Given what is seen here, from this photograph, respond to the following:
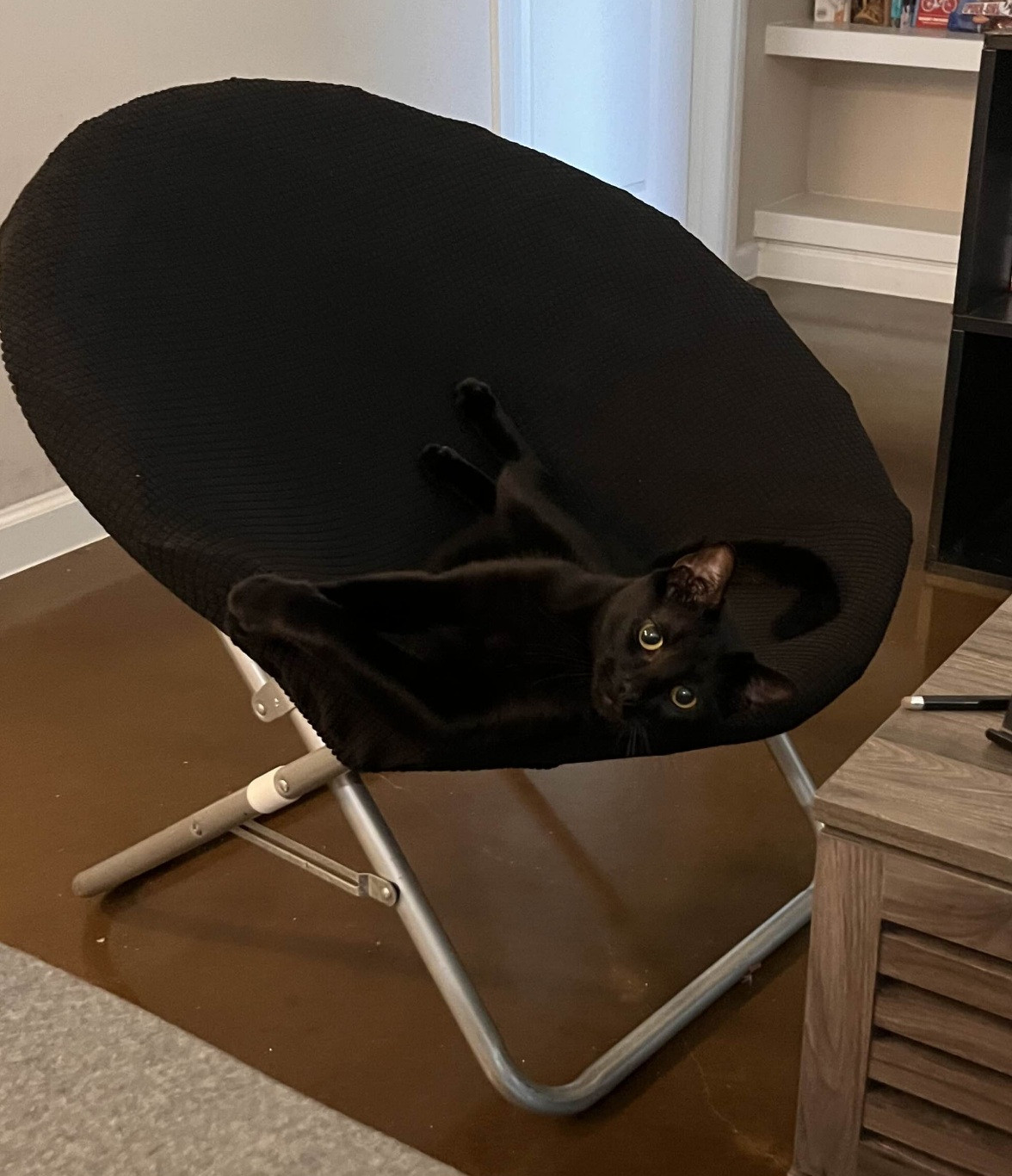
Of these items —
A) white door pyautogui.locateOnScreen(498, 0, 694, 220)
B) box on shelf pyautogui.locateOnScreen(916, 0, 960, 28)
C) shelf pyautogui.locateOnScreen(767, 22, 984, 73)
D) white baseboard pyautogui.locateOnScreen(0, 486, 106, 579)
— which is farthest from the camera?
box on shelf pyautogui.locateOnScreen(916, 0, 960, 28)

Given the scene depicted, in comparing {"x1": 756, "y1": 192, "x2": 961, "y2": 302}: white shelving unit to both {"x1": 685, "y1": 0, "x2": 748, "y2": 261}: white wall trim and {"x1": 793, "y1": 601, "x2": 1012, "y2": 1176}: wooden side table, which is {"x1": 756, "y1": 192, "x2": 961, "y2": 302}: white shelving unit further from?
{"x1": 793, "y1": 601, "x2": 1012, "y2": 1176}: wooden side table

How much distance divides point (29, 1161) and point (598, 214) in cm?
99

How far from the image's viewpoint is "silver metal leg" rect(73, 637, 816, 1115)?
1104mm

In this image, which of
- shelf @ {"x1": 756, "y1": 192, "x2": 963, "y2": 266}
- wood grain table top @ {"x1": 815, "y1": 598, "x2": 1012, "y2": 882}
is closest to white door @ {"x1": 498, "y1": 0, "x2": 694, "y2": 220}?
shelf @ {"x1": 756, "y1": 192, "x2": 963, "y2": 266}

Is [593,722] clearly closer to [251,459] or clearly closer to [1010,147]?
[251,459]

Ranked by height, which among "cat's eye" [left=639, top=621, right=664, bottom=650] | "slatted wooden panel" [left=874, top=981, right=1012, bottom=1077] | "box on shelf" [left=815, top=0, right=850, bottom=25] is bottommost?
"slatted wooden panel" [left=874, top=981, right=1012, bottom=1077]

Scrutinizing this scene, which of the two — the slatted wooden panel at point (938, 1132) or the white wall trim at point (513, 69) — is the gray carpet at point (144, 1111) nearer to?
the slatted wooden panel at point (938, 1132)

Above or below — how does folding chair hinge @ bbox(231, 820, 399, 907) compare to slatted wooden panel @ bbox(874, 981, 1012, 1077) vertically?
below

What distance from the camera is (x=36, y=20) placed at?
1998 millimetres

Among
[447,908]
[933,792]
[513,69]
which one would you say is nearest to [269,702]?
[447,908]

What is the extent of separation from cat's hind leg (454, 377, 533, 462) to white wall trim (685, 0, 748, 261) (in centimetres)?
217

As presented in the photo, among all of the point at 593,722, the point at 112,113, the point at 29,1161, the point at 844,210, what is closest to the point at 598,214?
the point at 112,113

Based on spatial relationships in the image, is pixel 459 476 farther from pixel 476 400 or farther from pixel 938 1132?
pixel 938 1132

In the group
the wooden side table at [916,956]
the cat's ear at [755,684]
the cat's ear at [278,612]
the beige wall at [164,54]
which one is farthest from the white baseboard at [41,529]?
the wooden side table at [916,956]
